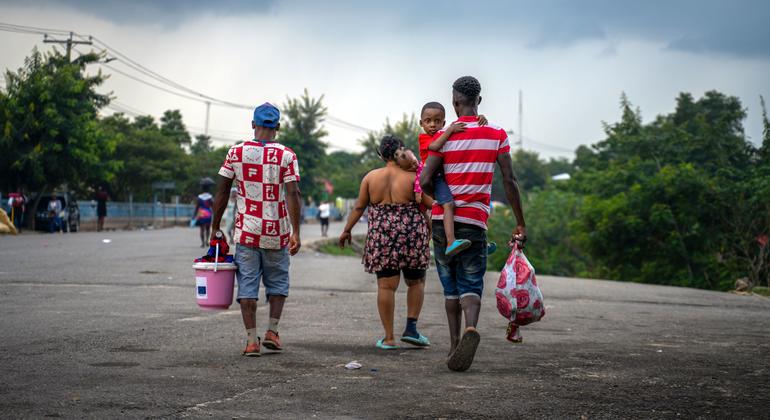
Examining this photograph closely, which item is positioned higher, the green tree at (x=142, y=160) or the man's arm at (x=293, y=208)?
the green tree at (x=142, y=160)

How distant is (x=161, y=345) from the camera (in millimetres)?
7121

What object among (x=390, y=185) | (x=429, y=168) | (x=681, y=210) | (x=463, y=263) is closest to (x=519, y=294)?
(x=463, y=263)

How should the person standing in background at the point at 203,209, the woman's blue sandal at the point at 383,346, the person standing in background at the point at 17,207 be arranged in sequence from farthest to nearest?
the person standing in background at the point at 17,207 < the person standing in background at the point at 203,209 < the woman's blue sandal at the point at 383,346

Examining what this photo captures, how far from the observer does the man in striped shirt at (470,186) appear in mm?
6504

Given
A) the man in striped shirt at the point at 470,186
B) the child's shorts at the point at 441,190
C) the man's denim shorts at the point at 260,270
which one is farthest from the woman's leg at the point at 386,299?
the child's shorts at the point at 441,190

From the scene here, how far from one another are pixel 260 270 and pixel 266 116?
3.90ft

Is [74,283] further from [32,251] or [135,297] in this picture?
[32,251]

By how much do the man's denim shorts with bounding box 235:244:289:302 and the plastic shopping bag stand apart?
5.51ft

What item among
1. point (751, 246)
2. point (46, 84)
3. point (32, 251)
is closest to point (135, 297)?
point (32, 251)

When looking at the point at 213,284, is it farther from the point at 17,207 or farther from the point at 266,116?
the point at 17,207

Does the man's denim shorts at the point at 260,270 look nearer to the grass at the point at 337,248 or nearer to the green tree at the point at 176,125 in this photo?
the grass at the point at 337,248

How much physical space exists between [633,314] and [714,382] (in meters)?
5.47

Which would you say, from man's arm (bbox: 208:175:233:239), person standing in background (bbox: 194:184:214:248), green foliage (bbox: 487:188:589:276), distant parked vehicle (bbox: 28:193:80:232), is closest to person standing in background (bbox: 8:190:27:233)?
distant parked vehicle (bbox: 28:193:80:232)

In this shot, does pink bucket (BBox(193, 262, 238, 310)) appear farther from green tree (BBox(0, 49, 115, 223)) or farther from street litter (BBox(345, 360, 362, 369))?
green tree (BBox(0, 49, 115, 223))
